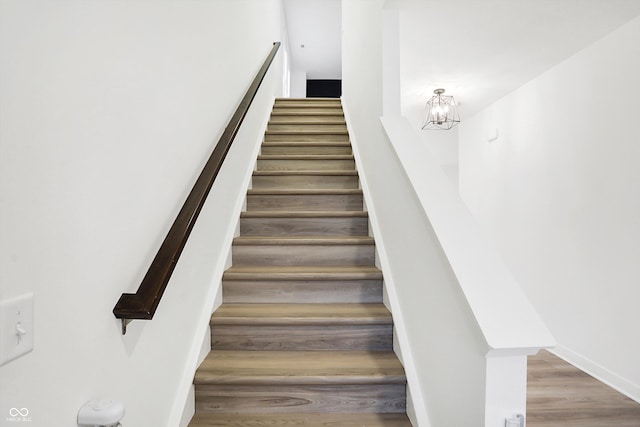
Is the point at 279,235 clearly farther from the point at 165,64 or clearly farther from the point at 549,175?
the point at 549,175

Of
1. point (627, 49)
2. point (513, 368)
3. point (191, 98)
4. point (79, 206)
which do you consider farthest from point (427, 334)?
point (627, 49)

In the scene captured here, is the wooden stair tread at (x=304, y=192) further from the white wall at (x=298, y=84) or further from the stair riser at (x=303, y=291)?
the white wall at (x=298, y=84)

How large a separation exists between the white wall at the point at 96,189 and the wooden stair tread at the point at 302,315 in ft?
0.65

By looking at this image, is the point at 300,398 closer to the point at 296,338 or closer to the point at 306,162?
the point at 296,338

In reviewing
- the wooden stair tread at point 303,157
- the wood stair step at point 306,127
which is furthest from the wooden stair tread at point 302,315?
the wood stair step at point 306,127

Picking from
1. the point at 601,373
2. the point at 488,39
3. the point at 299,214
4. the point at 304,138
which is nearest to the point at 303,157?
the point at 304,138

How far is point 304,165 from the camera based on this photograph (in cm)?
301

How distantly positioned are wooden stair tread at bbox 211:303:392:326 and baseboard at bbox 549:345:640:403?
1380 mm

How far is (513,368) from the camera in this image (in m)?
0.87

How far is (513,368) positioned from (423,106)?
13.0 ft

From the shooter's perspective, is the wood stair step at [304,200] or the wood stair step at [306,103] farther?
the wood stair step at [306,103]

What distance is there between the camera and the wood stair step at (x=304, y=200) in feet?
8.30

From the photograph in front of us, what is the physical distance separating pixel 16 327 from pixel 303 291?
140 cm

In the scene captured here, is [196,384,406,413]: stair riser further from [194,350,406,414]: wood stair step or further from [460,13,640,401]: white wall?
[460,13,640,401]: white wall
